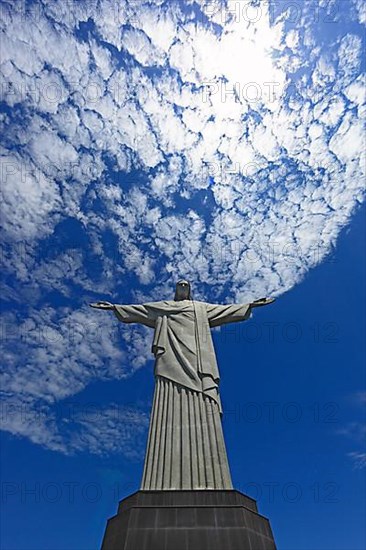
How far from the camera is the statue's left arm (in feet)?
40.0

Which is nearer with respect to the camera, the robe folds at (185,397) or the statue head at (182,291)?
the robe folds at (185,397)

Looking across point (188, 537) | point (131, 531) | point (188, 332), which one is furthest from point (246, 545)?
point (188, 332)

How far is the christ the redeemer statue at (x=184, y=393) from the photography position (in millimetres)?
8961

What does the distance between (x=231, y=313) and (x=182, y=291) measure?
66.7 inches

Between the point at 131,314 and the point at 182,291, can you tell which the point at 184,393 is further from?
the point at 182,291

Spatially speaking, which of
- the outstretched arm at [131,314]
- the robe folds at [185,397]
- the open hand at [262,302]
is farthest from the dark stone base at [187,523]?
the open hand at [262,302]

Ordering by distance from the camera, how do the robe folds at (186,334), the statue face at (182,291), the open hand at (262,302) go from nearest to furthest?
1. the robe folds at (186,334)
2. the open hand at (262,302)
3. the statue face at (182,291)

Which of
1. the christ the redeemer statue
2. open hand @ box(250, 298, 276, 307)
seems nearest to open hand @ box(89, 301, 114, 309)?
the christ the redeemer statue

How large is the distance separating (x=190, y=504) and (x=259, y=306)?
5.85m

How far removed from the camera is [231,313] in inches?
485

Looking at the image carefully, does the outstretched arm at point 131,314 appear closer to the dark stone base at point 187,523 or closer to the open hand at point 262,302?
the open hand at point 262,302

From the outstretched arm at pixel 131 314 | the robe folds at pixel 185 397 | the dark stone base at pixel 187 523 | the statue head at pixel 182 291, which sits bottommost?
the dark stone base at pixel 187 523

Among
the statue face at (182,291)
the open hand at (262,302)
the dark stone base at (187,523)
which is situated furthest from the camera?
the statue face at (182,291)

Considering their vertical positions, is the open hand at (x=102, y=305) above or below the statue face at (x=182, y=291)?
below
